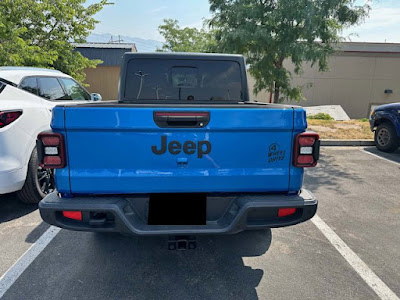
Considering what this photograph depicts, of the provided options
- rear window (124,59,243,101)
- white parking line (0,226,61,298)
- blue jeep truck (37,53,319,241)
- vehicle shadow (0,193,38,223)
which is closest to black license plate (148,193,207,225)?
blue jeep truck (37,53,319,241)

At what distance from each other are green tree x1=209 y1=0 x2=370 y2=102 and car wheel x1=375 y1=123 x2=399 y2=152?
110 inches

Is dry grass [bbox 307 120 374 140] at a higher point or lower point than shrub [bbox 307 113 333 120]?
lower

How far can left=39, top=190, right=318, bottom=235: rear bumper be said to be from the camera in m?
2.08

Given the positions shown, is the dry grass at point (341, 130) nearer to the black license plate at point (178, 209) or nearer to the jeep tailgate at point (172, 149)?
the jeep tailgate at point (172, 149)

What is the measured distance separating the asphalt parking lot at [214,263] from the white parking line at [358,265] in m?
0.01

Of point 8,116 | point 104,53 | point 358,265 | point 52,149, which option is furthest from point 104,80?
point 358,265

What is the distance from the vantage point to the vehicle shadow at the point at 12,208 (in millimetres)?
3686

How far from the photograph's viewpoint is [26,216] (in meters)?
3.69

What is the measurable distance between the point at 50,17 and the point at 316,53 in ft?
30.4

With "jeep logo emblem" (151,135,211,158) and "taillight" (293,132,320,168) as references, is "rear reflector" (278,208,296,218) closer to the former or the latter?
"taillight" (293,132,320,168)

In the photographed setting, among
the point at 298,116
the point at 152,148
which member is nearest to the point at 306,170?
the point at 298,116

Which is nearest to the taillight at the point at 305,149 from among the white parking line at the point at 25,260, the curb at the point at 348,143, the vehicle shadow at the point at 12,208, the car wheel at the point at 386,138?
the white parking line at the point at 25,260

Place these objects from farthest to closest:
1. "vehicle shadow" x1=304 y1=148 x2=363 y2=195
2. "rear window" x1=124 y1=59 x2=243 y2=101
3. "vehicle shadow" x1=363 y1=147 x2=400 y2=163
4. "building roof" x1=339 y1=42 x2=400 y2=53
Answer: "building roof" x1=339 y1=42 x2=400 y2=53 → "vehicle shadow" x1=363 y1=147 x2=400 y2=163 → "vehicle shadow" x1=304 y1=148 x2=363 y2=195 → "rear window" x1=124 y1=59 x2=243 y2=101

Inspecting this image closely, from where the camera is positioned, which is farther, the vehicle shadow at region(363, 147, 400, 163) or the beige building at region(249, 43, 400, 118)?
the beige building at region(249, 43, 400, 118)
